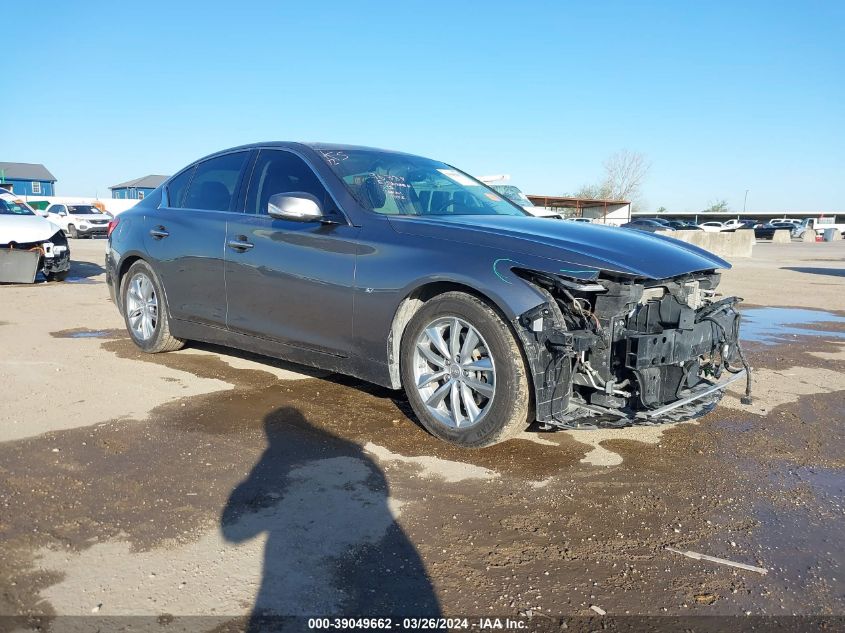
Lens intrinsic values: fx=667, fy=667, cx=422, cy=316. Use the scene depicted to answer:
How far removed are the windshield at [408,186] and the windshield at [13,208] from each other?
8.96 meters

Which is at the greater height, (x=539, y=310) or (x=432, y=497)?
(x=539, y=310)

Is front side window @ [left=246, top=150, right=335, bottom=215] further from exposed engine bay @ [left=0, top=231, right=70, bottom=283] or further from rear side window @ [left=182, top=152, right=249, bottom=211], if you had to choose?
exposed engine bay @ [left=0, top=231, right=70, bottom=283]

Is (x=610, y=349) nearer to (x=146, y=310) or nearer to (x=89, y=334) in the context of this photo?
(x=146, y=310)

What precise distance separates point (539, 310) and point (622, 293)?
1.40 ft

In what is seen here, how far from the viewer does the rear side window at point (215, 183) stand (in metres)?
5.02

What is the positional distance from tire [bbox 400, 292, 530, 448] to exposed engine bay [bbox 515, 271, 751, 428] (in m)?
0.13

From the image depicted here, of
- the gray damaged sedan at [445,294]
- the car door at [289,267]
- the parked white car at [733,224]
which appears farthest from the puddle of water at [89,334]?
the parked white car at [733,224]

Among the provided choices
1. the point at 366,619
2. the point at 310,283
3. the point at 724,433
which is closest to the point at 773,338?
the point at 724,433

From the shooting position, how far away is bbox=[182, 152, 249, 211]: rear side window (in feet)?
16.5

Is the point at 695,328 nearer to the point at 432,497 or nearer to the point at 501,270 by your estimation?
the point at 501,270

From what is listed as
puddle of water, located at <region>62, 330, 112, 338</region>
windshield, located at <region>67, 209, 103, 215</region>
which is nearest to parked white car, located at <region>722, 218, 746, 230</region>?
windshield, located at <region>67, 209, 103, 215</region>

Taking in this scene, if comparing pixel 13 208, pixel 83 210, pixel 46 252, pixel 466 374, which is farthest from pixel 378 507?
pixel 83 210

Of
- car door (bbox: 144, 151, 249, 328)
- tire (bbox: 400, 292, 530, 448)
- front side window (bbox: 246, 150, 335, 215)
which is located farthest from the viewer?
car door (bbox: 144, 151, 249, 328)

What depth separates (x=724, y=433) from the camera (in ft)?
13.5
